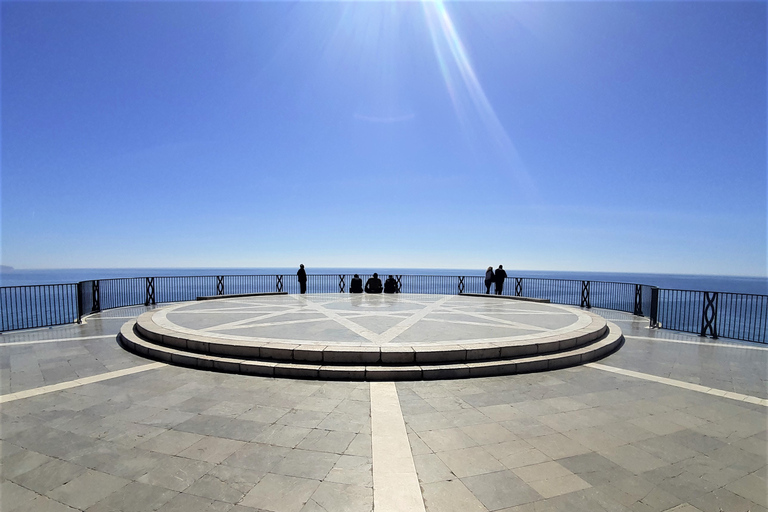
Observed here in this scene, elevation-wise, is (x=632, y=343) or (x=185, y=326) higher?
(x=185, y=326)

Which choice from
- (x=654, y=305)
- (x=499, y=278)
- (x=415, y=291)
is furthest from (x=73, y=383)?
(x=415, y=291)

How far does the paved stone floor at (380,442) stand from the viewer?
2830 millimetres

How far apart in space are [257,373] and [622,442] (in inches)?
211

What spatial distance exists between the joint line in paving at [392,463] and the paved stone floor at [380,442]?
2cm

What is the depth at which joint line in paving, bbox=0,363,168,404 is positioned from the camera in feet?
16.0

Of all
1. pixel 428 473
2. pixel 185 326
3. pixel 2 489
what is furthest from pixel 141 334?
pixel 428 473

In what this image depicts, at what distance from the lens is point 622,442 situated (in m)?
3.71

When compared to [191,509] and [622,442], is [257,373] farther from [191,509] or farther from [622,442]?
[622,442]

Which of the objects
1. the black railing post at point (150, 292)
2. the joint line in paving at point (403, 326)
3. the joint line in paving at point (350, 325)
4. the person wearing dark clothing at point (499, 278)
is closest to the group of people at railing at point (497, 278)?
the person wearing dark clothing at point (499, 278)

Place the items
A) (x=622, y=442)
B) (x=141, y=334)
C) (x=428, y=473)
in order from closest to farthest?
(x=428, y=473) → (x=622, y=442) → (x=141, y=334)

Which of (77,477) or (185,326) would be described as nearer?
(77,477)

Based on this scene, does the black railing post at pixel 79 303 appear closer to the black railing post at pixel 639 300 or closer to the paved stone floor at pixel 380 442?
the paved stone floor at pixel 380 442

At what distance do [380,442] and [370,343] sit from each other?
2835 mm

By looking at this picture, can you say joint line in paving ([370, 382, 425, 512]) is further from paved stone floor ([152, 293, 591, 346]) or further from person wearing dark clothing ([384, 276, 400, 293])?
person wearing dark clothing ([384, 276, 400, 293])
